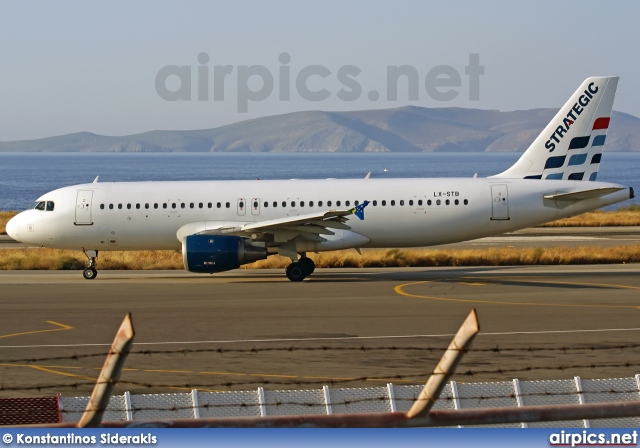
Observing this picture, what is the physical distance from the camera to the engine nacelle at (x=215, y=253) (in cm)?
3088

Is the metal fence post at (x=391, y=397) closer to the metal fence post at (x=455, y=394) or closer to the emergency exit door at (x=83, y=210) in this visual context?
the metal fence post at (x=455, y=394)

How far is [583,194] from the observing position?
32750 mm

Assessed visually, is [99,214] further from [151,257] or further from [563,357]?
[563,357]

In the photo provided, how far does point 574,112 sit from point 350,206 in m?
8.86

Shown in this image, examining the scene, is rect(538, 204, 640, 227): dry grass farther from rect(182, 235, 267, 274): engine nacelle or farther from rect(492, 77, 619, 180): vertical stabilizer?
rect(182, 235, 267, 274): engine nacelle

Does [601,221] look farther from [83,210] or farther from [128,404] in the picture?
[128,404]

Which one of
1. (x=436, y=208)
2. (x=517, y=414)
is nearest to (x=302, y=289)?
(x=436, y=208)

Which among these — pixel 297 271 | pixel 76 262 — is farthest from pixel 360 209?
pixel 76 262

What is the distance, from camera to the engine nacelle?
30875mm

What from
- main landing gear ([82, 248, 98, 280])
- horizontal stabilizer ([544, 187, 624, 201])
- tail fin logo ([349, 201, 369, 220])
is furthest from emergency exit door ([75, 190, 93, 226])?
horizontal stabilizer ([544, 187, 624, 201])

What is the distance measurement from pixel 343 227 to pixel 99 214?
866 centimetres

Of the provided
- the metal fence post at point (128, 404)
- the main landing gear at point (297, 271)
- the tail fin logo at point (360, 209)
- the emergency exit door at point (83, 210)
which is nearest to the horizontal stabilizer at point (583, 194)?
the tail fin logo at point (360, 209)

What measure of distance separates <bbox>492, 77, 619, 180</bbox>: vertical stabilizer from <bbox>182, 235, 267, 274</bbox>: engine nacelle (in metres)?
9.82

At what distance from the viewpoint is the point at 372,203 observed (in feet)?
109
